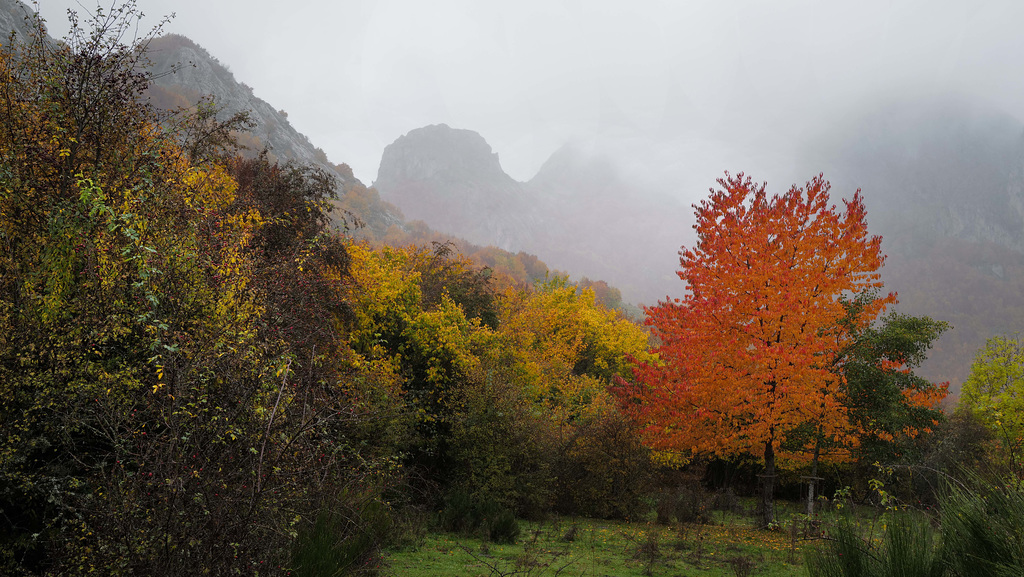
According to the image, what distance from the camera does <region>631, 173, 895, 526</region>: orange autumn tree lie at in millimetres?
12750

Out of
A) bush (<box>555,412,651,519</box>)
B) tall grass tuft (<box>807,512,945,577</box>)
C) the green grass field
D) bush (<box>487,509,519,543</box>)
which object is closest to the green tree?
bush (<box>555,412,651,519</box>)

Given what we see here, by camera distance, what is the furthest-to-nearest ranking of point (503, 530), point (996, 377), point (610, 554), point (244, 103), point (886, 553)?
1. point (244, 103)
2. point (996, 377)
3. point (503, 530)
4. point (610, 554)
5. point (886, 553)

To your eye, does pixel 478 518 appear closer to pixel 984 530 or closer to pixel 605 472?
pixel 605 472

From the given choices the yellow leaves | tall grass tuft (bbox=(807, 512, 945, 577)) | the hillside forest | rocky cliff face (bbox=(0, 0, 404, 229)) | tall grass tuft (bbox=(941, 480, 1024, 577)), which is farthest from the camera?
rocky cliff face (bbox=(0, 0, 404, 229))

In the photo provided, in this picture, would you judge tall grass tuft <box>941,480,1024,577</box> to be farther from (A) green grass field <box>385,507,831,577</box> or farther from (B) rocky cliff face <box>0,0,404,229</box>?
(B) rocky cliff face <box>0,0,404,229</box>

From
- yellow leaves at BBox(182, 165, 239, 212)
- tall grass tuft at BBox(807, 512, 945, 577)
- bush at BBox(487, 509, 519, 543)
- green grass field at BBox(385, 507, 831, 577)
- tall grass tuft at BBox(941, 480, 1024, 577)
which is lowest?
bush at BBox(487, 509, 519, 543)

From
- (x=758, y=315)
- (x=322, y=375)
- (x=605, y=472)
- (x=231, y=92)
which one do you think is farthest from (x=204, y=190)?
(x=231, y=92)

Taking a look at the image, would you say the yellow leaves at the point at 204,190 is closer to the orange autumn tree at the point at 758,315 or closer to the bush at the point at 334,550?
the bush at the point at 334,550

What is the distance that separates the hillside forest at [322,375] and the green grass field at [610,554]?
0.75 metres

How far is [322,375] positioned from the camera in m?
6.94

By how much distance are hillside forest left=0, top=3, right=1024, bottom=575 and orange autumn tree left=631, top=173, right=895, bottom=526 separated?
0.27 feet

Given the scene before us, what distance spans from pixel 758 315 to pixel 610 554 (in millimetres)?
7109

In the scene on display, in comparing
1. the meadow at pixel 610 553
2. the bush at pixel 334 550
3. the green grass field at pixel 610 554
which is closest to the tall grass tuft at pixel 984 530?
the meadow at pixel 610 553

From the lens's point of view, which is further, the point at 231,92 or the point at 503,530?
the point at 231,92
